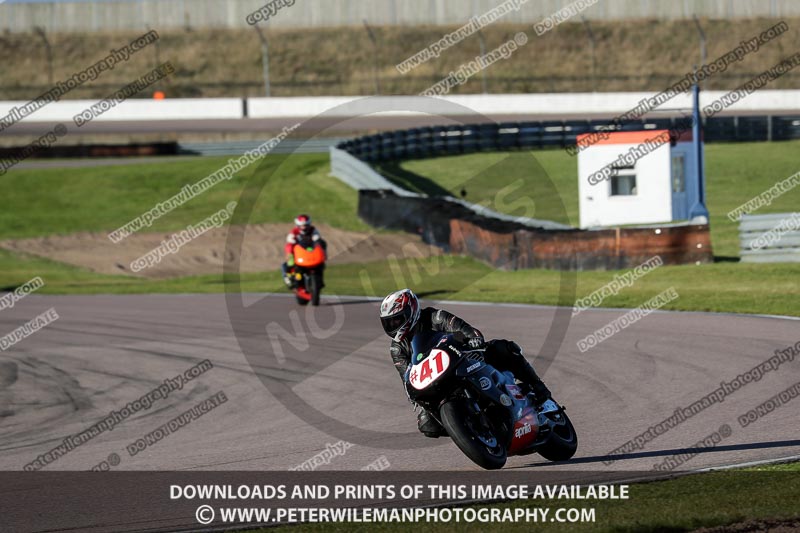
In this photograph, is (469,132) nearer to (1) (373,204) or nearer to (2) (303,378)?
(1) (373,204)

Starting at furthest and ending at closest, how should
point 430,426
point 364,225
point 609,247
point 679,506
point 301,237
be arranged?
1. point 364,225
2. point 609,247
3. point 301,237
4. point 430,426
5. point 679,506

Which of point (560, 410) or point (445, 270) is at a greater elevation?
point (560, 410)

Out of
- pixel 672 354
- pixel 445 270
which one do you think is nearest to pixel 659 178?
→ pixel 445 270

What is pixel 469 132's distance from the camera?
39.1 m

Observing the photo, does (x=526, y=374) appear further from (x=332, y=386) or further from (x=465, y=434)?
(x=332, y=386)

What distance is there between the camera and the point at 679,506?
20.4 ft

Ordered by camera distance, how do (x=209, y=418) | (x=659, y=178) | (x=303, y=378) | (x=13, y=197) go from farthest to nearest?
(x=13, y=197) → (x=659, y=178) → (x=303, y=378) → (x=209, y=418)

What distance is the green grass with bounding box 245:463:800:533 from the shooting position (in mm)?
5930

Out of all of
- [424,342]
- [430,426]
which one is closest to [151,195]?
[430,426]

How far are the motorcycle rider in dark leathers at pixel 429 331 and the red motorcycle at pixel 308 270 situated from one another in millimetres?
10984

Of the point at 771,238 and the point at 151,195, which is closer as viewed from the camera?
the point at 771,238

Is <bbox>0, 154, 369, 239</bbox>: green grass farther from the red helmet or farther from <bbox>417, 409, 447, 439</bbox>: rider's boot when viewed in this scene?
the red helmet

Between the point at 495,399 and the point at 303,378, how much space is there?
4834mm

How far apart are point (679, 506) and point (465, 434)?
145 centimetres
